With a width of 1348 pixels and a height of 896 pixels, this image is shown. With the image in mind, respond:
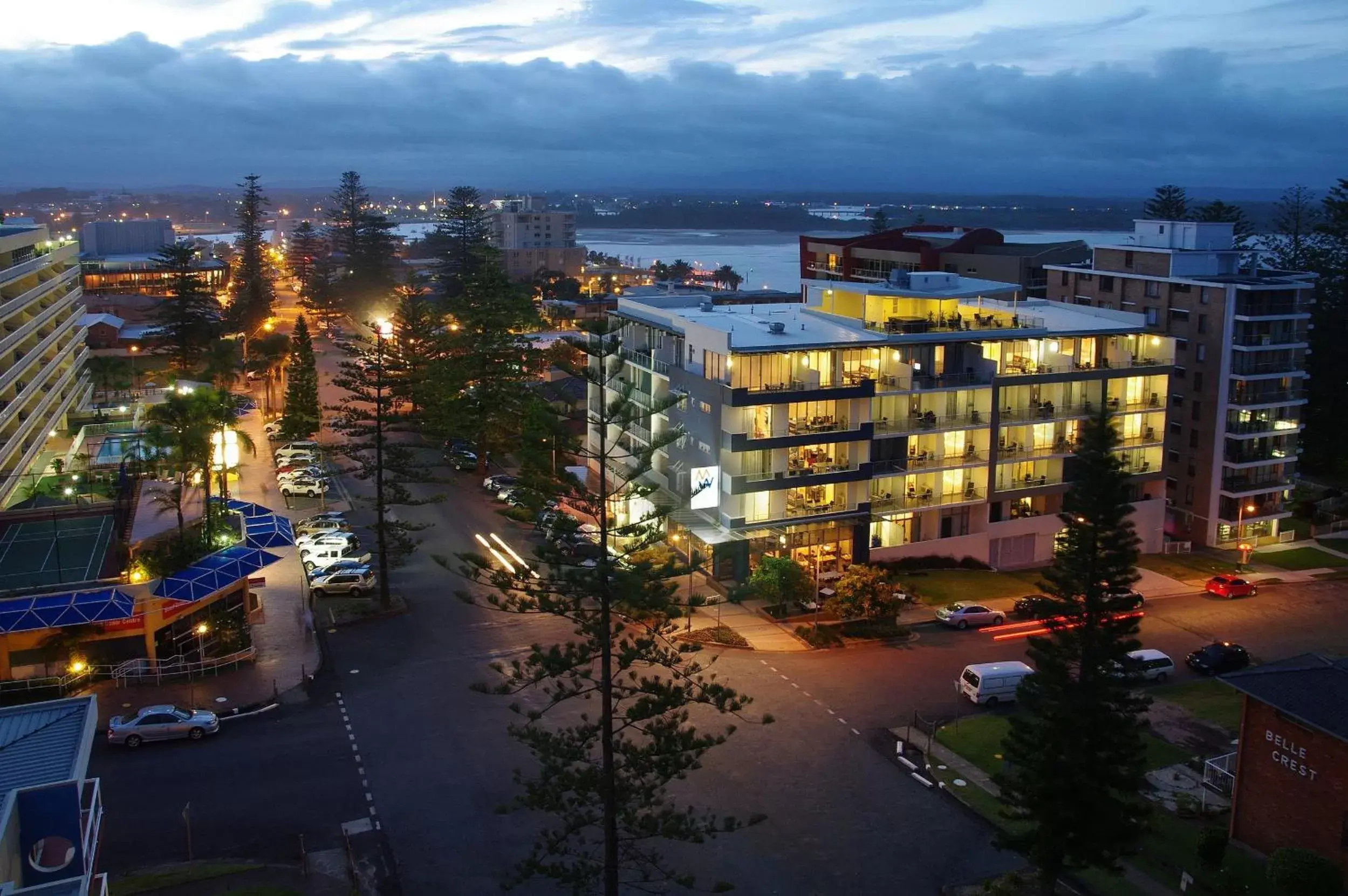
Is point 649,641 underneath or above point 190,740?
above

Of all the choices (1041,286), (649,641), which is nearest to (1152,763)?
(649,641)

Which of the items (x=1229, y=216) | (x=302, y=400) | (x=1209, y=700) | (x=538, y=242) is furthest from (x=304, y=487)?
(x=538, y=242)

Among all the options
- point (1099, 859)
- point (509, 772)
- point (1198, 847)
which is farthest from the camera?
point (509, 772)

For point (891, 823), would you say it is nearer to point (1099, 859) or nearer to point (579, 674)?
point (1099, 859)

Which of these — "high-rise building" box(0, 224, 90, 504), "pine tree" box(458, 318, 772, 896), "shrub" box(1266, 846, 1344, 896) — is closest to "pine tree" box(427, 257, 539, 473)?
"high-rise building" box(0, 224, 90, 504)

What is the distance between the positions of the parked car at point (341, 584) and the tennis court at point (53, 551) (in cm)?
550

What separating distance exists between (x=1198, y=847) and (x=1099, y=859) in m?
2.83

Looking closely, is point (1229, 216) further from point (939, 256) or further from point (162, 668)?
point (162, 668)

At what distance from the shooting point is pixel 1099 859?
695 inches

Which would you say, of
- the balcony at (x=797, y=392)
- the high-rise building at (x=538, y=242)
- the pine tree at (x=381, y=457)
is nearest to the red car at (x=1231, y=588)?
the balcony at (x=797, y=392)

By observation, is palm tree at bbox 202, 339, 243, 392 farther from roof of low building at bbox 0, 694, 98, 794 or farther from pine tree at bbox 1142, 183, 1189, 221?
pine tree at bbox 1142, 183, 1189, 221

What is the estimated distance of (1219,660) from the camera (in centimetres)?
2816

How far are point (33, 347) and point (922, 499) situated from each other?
34.2 metres

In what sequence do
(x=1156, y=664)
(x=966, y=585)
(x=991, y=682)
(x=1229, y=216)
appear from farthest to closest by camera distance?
(x=1229, y=216) < (x=966, y=585) < (x=1156, y=664) < (x=991, y=682)
